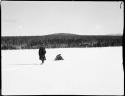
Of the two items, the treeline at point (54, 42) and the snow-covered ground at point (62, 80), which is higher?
the treeline at point (54, 42)

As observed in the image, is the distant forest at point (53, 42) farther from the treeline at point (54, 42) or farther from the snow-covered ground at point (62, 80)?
the snow-covered ground at point (62, 80)

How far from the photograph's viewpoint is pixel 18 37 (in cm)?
6319

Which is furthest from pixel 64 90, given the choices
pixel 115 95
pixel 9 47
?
pixel 9 47

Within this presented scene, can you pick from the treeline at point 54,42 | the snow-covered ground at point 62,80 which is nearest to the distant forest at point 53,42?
the treeline at point 54,42

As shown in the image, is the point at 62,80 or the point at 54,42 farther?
the point at 54,42

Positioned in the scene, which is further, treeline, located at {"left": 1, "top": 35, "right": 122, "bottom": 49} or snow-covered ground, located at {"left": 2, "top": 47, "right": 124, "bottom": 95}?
treeline, located at {"left": 1, "top": 35, "right": 122, "bottom": 49}

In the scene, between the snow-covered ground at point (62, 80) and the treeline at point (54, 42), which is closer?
the snow-covered ground at point (62, 80)

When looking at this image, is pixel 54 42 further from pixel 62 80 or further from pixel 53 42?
pixel 62 80

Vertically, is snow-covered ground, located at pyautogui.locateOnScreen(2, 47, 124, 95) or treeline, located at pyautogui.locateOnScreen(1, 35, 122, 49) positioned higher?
treeline, located at pyautogui.locateOnScreen(1, 35, 122, 49)

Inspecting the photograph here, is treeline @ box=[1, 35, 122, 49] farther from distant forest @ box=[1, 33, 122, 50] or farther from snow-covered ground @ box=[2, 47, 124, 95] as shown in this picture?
snow-covered ground @ box=[2, 47, 124, 95]

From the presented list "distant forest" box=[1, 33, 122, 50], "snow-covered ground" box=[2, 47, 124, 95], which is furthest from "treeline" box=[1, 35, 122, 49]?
"snow-covered ground" box=[2, 47, 124, 95]

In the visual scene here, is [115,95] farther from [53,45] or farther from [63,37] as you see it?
[63,37]

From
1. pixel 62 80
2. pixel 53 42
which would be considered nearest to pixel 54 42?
pixel 53 42

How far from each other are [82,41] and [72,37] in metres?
4.54
